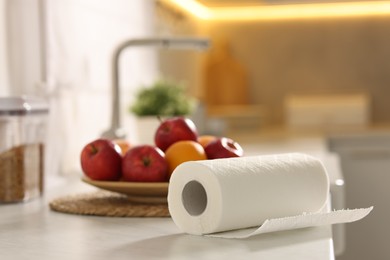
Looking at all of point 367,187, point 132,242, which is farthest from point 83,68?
point 132,242

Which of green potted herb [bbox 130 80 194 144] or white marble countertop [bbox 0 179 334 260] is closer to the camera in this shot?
white marble countertop [bbox 0 179 334 260]

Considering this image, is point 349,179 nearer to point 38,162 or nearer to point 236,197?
point 38,162

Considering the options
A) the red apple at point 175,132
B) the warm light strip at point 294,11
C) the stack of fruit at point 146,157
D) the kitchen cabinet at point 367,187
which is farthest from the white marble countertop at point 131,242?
the warm light strip at point 294,11

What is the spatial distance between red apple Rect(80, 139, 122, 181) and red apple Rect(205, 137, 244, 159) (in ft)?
0.49

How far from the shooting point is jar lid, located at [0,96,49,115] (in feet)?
4.48

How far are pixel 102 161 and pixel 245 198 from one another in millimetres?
373

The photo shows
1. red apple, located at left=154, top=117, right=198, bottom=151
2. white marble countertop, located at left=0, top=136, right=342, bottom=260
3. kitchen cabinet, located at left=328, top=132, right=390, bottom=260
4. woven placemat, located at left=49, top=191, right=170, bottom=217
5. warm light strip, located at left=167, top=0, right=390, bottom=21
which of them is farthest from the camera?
warm light strip, located at left=167, top=0, right=390, bottom=21

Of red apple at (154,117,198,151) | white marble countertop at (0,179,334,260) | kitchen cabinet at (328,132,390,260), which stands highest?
red apple at (154,117,198,151)

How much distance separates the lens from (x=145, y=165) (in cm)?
125

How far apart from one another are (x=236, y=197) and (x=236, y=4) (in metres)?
3.07

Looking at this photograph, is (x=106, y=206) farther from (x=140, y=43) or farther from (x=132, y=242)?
(x=140, y=43)

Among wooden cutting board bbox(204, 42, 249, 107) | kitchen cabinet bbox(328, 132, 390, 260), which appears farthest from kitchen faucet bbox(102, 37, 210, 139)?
wooden cutting board bbox(204, 42, 249, 107)

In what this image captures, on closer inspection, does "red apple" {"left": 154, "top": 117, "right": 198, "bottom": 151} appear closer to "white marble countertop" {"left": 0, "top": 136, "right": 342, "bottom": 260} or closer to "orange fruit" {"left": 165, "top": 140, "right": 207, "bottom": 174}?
"orange fruit" {"left": 165, "top": 140, "right": 207, "bottom": 174}

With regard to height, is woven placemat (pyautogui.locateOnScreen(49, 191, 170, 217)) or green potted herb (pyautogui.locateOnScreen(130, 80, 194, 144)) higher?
green potted herb (pyautogui.locateOnScreen(130, 80, 194, 144))
